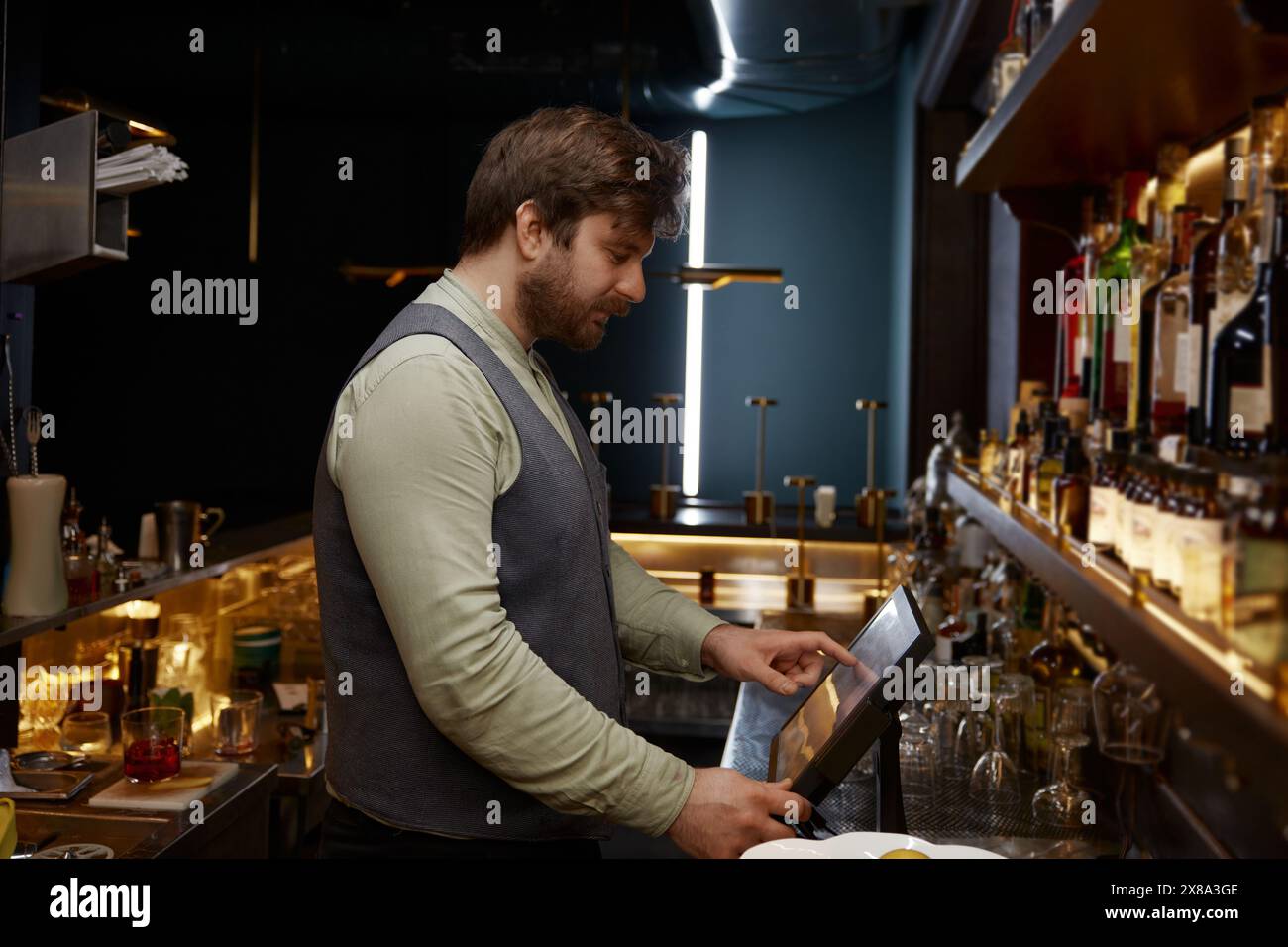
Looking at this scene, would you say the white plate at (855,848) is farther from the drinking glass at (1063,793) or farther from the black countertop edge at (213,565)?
the black countertop edge at (213,565)

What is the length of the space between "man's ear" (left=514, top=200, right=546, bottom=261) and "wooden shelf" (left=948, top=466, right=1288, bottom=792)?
2.49 feet

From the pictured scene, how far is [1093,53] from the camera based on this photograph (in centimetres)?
144

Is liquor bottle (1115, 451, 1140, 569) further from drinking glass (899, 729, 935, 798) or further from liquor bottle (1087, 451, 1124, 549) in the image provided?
drinking glass (899, 729, 935, 798)

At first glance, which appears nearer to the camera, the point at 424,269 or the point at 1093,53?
the point at 1093,53

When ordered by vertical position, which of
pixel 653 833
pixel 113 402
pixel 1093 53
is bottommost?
pixel 653 833

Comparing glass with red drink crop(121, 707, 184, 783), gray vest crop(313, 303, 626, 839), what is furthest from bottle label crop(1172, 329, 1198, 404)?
glass with red drink crop(121, 707, 184, 783)

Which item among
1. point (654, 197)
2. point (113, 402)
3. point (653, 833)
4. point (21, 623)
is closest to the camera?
point (653, 833)

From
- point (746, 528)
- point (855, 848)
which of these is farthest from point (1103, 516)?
point (746, 528)

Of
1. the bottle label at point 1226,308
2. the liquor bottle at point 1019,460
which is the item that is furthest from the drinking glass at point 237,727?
the bottle label at point 1226,308
